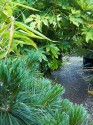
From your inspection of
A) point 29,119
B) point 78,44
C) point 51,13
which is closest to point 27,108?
point 29,119

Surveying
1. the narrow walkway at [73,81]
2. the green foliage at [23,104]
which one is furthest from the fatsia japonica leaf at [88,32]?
the green foliage at [23,104]

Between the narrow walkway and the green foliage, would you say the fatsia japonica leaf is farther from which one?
the green foliage

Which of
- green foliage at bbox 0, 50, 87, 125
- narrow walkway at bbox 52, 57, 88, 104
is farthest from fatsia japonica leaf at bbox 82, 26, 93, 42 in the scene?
green foliage at bbox 0, 50, 87, 125

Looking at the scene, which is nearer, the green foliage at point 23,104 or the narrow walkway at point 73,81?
the green foliage at point 23,104

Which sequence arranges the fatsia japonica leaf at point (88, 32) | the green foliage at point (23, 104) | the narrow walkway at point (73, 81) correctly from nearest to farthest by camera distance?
the green foliage at point (23, 104), the fatsia japonica leaf at point (88, 32), the narrow walkway at point (73, 81)

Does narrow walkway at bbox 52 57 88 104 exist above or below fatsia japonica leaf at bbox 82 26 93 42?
below

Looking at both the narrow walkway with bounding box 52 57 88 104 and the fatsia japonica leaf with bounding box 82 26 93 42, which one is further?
the narrow walkway with bounding box 52 57 88 104

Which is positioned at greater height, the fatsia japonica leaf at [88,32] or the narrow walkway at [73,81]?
the fatsia japonica leaf at [88,32]

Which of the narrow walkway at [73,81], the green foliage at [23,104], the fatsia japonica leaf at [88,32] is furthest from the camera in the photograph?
the narrow walkway at [73,81]

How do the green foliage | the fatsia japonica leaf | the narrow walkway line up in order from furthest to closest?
the narrow walkway
the fatsia japonica leaf
the green foliage

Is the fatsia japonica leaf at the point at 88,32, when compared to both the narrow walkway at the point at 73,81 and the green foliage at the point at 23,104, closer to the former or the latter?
the narrow walkway at the point at 73,81

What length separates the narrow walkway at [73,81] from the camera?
90.0 inches

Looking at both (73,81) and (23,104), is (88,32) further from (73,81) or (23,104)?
(23,104)

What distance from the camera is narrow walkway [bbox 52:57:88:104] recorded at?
2285 millimetres
